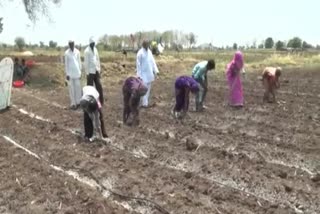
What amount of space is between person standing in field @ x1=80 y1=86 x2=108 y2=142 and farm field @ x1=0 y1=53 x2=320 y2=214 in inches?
12.9

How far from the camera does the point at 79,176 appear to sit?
7508mm

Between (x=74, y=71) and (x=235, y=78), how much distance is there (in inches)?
153

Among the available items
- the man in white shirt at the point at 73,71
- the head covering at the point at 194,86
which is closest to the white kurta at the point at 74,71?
the man in white shirt at the point at 73,71

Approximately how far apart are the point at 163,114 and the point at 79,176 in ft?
16.9

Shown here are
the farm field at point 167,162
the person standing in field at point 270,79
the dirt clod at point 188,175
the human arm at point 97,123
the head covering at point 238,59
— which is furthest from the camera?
the person standing in field at point 270,79

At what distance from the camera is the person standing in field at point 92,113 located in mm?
9273

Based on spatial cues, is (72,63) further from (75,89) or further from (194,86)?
(194,86)

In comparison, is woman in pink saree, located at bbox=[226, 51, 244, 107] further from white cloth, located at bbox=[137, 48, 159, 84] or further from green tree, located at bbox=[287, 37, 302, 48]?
green tree, located at bbox=[287, 37, 302, 48]

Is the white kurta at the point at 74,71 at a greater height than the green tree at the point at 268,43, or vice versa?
the white kurta at the point at 74,71

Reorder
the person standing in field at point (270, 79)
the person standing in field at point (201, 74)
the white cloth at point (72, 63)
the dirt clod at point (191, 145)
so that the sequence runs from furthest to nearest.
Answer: the white cloth at point (72, 63) < the person standing in field at point (270, 79) < the person standing in field at point (201, 74) < the dirt clod at point (191, 145)

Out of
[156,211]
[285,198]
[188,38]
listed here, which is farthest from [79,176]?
[188,38]

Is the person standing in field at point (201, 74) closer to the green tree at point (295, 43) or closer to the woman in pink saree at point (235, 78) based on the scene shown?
the woman in pink saree at point (235, 78)

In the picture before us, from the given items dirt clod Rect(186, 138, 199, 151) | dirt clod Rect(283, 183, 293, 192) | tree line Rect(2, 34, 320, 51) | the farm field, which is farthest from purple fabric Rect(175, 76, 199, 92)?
tree line Rect(2, 34, 320, 51)

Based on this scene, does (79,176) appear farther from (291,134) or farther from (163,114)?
(163,114)
